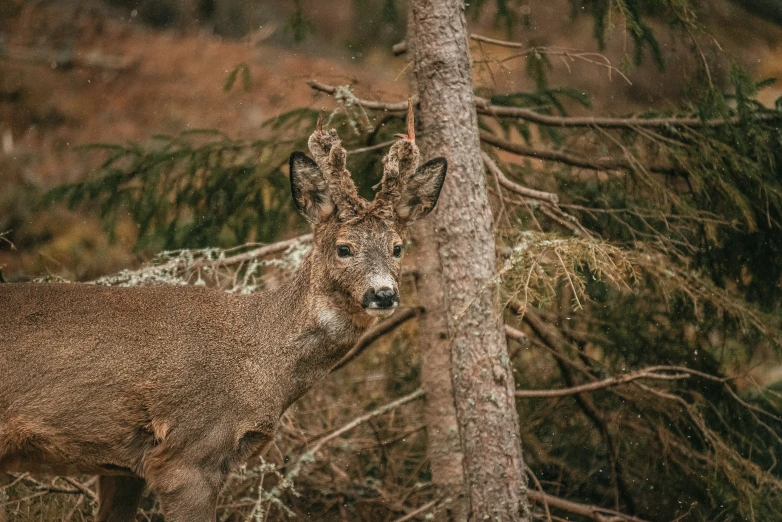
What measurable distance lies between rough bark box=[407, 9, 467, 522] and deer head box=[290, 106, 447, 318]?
1.65 metres

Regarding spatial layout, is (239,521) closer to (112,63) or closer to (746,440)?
(746,440)

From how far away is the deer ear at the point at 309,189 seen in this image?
223 inches

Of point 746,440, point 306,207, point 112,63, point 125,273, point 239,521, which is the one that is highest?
point 306,207

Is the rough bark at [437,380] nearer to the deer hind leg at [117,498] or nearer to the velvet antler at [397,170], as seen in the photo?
the velvet antler at [397,170]

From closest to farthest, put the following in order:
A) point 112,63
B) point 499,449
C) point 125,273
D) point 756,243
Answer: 1. point 499,449
2. point 125,273
3. point 756,243
4. point 112,63

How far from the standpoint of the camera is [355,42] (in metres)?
16.9

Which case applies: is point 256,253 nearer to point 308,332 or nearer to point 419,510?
point 308,332

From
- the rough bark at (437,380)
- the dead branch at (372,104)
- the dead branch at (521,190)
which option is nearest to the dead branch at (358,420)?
the rough bark at (437,380)

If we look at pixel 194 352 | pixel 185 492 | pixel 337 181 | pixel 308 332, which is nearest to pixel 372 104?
pixel 337 181

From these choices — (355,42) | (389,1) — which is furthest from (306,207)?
(355,42)

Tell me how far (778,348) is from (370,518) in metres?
3.63

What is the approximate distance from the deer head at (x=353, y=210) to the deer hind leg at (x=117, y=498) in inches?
72.6

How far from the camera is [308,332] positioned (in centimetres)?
580

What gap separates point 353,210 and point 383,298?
66cm
